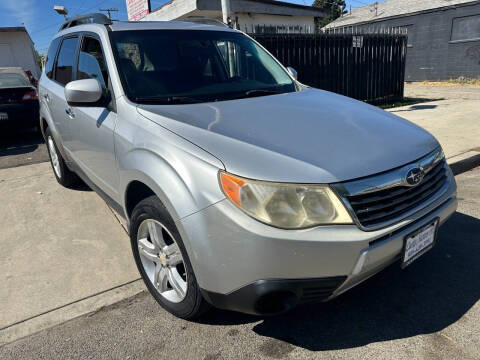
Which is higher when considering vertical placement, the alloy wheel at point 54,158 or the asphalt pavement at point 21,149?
the alloy wheel at point 54,158

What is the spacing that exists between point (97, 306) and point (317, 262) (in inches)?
64.3

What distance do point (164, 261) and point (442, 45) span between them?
2335 cm

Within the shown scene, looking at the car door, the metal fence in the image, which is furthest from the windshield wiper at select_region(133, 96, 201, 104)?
the metal fence

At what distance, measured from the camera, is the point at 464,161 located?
16.7 ft

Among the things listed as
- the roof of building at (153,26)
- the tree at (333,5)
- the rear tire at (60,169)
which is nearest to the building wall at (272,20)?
the rear tire at (60,169)

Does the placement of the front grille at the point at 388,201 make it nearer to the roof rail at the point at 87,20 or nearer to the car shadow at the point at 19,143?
the roof rail at the point at 87,20

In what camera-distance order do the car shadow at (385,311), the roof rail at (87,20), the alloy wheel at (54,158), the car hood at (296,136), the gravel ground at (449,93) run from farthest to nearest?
the gravel ground at (449,93) → the alloy wheel at (54,158) → the roof rail at (87,20) → the car shadow at (385,311) → the car hood at (296,136)

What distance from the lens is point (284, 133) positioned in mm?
2094

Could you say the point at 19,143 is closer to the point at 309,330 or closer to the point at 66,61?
the point at 66,61

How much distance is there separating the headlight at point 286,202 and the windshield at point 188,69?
3.52ft

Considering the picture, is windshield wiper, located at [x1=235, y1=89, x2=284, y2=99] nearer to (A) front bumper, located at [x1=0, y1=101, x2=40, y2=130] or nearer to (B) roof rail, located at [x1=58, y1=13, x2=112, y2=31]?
(B) roof rail, located at [x1=58, y1=13, x2=112, y2=31]

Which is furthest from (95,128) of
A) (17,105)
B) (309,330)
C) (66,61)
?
(17,105)

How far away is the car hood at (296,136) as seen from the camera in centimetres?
180

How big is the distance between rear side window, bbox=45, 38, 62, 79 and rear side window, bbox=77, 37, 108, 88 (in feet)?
3.70
